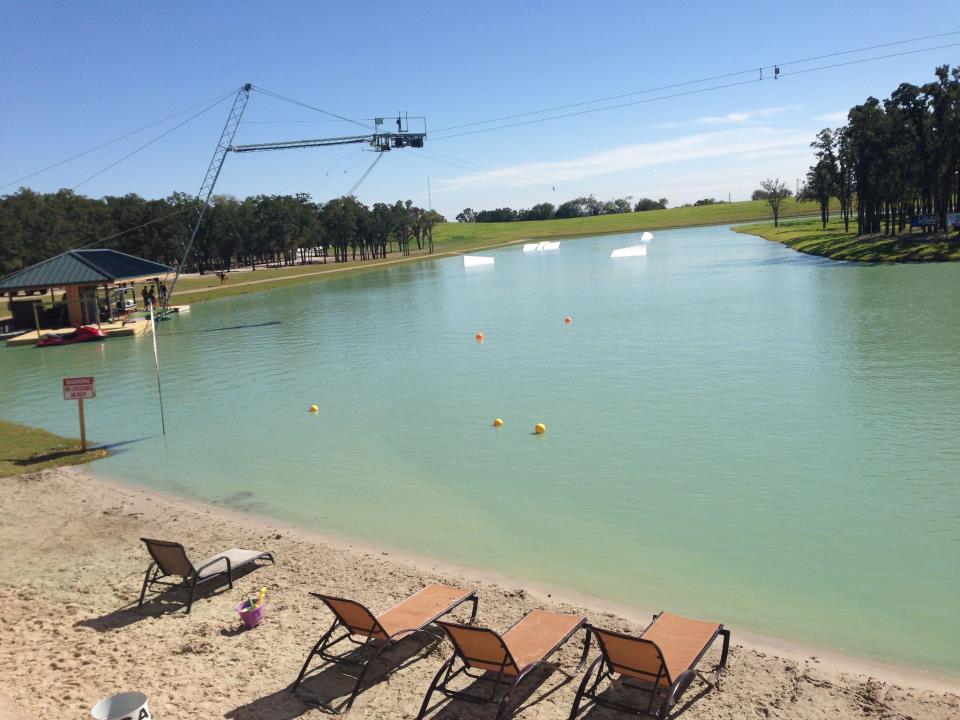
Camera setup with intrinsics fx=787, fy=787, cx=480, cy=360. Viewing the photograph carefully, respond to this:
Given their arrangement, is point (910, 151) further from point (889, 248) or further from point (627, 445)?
point (627, 445)

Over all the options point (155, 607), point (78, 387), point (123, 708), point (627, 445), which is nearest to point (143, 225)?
point (78, 387)

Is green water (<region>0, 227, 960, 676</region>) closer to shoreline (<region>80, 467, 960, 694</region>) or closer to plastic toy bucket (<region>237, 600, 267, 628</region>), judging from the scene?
shoreline (<region>80, 467, 960, 694</region>)

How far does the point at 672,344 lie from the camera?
28188mm

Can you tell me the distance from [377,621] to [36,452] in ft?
47.6

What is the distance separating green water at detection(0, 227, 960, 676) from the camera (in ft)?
33.3

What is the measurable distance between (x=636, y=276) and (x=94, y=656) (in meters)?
56.8

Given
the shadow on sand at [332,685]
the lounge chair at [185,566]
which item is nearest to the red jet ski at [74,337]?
the lounge chair at [185,566]

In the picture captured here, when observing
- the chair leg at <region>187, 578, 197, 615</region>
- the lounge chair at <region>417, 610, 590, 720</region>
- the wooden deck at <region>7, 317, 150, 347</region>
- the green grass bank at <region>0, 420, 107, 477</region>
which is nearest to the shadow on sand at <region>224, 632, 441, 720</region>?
the lounge chair at <region>417, 610, 590, 720</region>

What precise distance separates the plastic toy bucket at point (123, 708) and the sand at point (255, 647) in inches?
29.1

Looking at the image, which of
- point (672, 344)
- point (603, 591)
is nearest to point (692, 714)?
point (603, 591)

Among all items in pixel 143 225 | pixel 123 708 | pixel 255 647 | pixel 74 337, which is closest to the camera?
pixel 123 708

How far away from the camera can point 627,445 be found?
639 inches

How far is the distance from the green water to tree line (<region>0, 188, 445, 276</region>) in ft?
170

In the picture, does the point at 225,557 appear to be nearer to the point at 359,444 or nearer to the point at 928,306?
the point at 359,444
